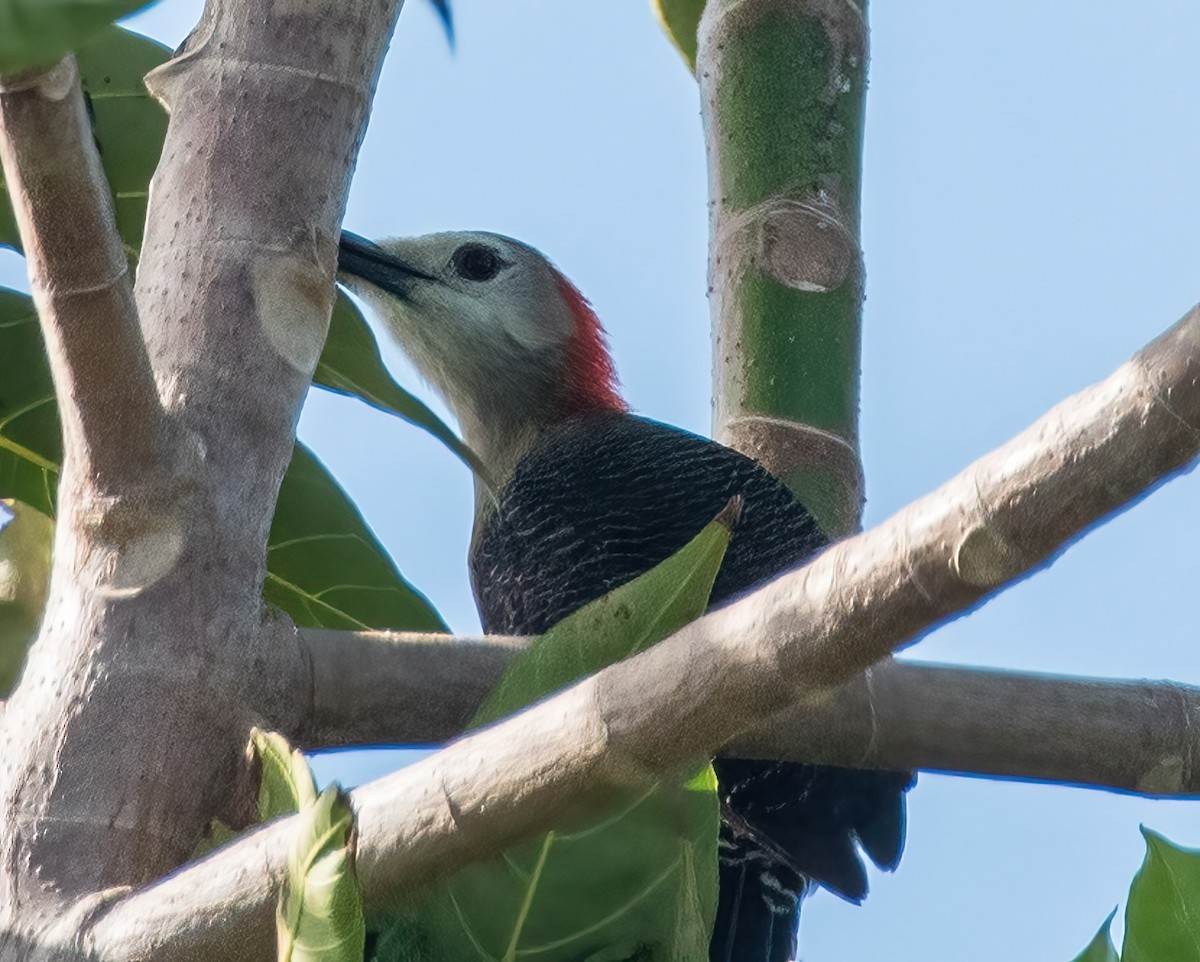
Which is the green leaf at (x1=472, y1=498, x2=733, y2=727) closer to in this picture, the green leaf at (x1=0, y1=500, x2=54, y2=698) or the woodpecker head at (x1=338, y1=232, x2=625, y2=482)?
the green leaf at (x1=0, y1=500, x2=54, y2=698)


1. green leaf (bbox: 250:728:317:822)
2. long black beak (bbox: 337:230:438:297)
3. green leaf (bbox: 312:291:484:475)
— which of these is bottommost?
green leaf (bbox: 250:728:317:822)

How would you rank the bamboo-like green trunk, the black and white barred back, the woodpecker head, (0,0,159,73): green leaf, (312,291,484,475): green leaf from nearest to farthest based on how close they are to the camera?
(0,0,159,73): green leaf < (312,291,484,475): green leaf < the black and white barred back < the bamboo-like green trunk < the woodpecker head

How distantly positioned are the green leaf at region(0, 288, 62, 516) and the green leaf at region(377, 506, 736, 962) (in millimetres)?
977

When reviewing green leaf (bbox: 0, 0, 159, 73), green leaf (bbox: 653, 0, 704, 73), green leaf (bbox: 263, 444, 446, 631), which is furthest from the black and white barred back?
green leaf (bbox: 0, 0, 159, 73)

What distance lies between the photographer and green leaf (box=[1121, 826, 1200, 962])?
1187 millimetres

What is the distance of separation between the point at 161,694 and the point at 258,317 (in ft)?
1.42

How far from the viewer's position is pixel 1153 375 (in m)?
0.92

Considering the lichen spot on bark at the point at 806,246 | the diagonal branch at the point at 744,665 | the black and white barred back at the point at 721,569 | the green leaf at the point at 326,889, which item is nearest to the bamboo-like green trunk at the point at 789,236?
the lichen spot on bark at the point at 806,246

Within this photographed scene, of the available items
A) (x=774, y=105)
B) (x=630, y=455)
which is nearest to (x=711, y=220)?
(x=774, y=105)

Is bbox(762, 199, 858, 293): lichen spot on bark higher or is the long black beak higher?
the long black beak

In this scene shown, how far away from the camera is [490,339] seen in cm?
425

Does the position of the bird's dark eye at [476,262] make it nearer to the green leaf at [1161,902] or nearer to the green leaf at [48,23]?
the green leaf at [1161,902]

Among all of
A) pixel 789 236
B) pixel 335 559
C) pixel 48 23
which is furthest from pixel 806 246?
pixel 48 23

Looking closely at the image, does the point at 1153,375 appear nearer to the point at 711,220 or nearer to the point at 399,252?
the point at 711,220
